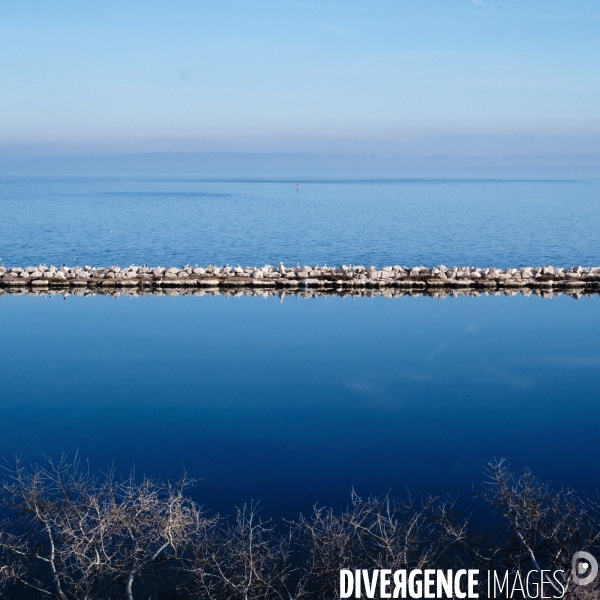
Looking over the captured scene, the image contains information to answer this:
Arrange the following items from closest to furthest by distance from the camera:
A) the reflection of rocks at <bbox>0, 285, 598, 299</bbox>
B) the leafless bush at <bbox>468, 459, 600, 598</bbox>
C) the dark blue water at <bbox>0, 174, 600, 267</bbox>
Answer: the leafless bush at <bbox>468, 459, 600, 598</bbox>, the reflection of rocks at <bbox>0, 285, 598, 299</bbox>, the dark blue water at <bbox>0, 174, 600, 267</bbox>

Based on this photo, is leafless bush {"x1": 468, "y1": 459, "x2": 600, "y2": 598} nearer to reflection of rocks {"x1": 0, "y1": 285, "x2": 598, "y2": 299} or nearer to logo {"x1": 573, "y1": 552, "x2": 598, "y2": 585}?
logo {"x1": 573, "y1": 552, "x2": 598, "y2": 585}

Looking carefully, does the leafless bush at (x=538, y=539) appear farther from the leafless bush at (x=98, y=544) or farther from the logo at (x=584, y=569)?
the leafless bush at (x=98, y=544)

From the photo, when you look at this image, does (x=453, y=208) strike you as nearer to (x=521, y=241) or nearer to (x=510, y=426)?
(x=521, y=241)

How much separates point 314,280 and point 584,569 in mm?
24703

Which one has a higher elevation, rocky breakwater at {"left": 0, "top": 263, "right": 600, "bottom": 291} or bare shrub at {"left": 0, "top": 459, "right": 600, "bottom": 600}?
rocky breakwater at {"left": 0, "top": 263, "right": 600, "bottom": 291}

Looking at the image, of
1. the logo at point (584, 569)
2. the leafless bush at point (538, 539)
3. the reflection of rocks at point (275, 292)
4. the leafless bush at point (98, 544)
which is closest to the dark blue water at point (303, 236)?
the reflection of rocks at point (275, 292)

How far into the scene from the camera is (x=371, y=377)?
20.9 metres

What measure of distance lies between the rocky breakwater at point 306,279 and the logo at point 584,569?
2383 centimetres

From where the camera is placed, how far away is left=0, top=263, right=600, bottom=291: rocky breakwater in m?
33.0

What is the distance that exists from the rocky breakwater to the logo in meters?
23.8

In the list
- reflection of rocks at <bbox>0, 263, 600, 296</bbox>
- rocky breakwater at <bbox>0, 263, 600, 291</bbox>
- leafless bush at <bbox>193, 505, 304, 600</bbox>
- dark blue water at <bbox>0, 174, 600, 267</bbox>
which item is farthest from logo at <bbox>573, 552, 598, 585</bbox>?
dark blue water at <bbox>0, 174, 600, 267</bbox>

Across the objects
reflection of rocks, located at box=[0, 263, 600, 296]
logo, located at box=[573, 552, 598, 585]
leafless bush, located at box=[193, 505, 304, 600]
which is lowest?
leafless bush, located at box=[193, 505, 304, 600]

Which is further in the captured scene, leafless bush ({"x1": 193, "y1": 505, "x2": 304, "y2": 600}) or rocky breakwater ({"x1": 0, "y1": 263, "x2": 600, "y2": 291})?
rocky breakwater ({"x1": 0, "y1": 263, "x2": 600, "y2": 291})

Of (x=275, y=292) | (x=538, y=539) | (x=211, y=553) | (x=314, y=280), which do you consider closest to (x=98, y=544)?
(x=211, y=553)
